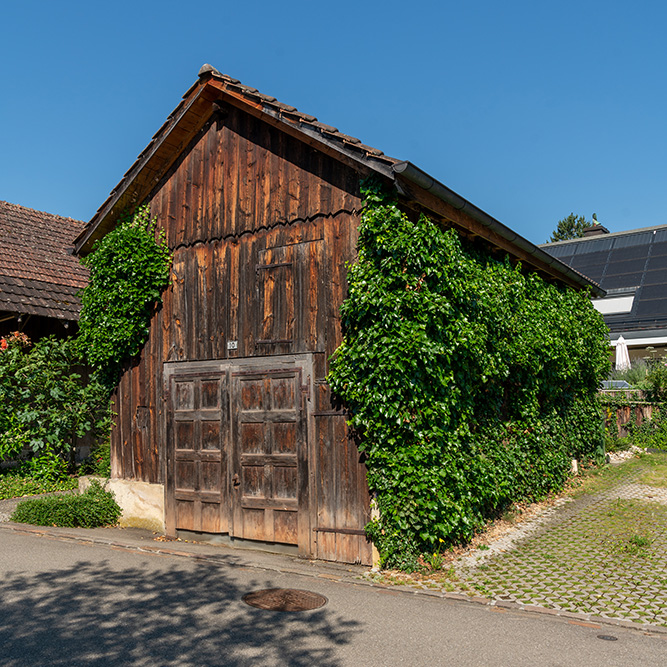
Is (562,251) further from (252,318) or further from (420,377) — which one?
(420,377)

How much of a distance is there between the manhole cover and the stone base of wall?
3.63m

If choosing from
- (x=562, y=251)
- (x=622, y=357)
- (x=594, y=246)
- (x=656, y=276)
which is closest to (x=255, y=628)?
(x=622, y=357)

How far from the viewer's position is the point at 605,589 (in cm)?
688

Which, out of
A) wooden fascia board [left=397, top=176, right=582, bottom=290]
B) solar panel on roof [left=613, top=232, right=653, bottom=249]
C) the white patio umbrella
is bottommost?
the white patio umbrella

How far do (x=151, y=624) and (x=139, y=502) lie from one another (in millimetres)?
4633

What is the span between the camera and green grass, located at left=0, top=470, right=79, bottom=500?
1206 centimetres

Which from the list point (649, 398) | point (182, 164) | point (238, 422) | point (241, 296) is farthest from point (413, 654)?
point (649, 398)

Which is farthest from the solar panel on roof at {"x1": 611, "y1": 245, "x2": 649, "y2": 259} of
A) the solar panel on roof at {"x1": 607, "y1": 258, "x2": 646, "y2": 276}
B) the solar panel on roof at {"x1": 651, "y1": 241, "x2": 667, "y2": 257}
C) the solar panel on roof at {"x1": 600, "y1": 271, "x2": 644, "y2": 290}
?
the solar panel on roof at {"x1": 600, "y1": 271, "x2": 644, "y2": 290}

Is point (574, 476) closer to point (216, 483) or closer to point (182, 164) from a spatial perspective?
point (216, 483)

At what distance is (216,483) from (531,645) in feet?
17.0

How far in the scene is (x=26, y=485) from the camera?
1234 centimetres

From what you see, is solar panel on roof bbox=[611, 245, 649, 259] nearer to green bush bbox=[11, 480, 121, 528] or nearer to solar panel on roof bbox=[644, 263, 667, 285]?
solar panel on roof bbox=[644, 263, 667, 285]

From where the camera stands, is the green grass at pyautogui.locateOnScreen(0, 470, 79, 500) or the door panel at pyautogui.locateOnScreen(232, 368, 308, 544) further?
the green grass at pyautogui.locateOnScreen(0, 470, 79, 500)

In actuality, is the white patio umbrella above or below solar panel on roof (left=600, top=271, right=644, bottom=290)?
below
